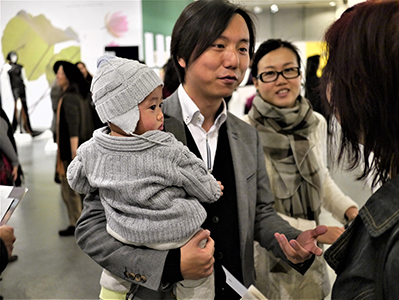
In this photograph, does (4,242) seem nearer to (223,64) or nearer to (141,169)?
(141,169)

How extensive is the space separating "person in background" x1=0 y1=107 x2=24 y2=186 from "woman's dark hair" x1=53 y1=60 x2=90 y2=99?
193 cm

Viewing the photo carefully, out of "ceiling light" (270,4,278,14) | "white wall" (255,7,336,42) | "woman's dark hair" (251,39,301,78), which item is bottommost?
"woman's dark hair" (251,39,301,78)

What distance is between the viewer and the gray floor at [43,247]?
9.09ft

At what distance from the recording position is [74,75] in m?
4.05

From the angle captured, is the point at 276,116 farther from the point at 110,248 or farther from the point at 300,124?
the point at 110,248

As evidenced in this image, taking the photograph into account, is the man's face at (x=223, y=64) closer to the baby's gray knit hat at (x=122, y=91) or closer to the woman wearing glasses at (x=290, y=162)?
the baby's gray knit hat at (x=122, y=91)

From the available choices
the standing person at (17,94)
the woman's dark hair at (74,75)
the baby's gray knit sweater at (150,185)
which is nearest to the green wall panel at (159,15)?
the woman's dark hair at (74,75)

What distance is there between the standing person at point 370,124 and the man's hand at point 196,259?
423 mm

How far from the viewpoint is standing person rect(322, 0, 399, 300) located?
2.70 feet

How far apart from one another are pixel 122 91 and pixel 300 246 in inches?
32.8

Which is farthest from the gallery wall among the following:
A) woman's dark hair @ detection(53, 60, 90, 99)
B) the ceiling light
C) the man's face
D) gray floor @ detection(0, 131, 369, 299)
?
the ceiling light

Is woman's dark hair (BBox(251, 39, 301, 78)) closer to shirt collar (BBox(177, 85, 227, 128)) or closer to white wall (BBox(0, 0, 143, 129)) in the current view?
shirt collar (BBox(177, 85, 227, 128))

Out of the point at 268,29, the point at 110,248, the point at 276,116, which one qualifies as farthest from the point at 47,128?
the point at 268,29

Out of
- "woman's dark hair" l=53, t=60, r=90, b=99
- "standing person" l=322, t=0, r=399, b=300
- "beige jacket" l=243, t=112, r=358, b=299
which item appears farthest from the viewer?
"woman's dark hair" l=53, t=60, r=90, b=99
